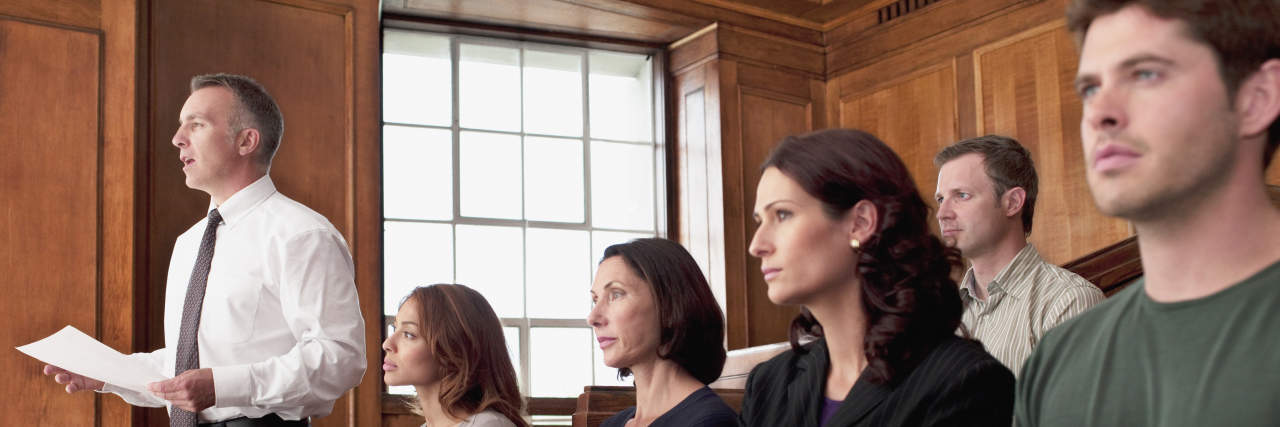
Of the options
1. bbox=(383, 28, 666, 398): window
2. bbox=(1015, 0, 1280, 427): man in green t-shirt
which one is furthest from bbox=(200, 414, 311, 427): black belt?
bbox=(383, 28, 666, 398): window

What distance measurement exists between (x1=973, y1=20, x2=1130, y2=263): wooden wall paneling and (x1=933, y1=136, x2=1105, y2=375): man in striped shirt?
236 centimetres

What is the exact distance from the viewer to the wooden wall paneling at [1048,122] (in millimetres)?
5152

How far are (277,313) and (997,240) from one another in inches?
60.7

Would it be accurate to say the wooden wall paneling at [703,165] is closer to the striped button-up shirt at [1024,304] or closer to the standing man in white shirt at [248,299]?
the striped button-up shirt at [1024,304]

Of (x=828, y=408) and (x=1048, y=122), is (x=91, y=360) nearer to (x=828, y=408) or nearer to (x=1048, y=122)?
(x=828, y=408)

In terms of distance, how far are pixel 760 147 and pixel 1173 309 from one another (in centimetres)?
484

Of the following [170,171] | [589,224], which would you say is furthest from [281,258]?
[589,224]

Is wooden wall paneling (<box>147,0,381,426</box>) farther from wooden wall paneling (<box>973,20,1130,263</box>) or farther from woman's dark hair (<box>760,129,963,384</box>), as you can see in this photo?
woman's dark hair (<box>760,129,963,384</box>)

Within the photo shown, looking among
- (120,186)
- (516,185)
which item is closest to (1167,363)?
(120,186)

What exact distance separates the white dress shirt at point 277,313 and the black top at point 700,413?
701mm

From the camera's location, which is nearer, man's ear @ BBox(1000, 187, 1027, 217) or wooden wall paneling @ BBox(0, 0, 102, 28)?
man's ear @ BBox(1000, 187, 1027, 217)

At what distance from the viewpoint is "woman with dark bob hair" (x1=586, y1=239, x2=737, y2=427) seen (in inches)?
92.9

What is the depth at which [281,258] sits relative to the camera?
8.58 ft

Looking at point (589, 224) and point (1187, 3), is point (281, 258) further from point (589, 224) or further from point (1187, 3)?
point (589, 224)
